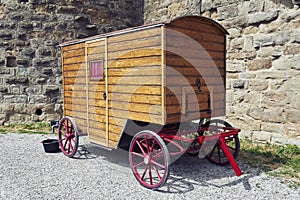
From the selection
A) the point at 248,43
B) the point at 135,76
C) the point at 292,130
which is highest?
the point at 248,43

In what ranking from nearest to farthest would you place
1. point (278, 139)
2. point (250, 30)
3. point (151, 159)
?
point (151, 159) < point (278, 139) < point (250, 30)

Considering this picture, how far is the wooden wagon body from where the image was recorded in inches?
173

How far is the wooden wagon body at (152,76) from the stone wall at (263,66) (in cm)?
189

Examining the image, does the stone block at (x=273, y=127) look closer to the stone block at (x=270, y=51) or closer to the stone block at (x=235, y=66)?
the stone block at (x=235, y=66)

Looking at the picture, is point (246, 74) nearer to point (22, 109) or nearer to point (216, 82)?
point (216, 82)

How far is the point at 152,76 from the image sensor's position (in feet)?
14.7

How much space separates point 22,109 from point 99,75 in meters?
4.75

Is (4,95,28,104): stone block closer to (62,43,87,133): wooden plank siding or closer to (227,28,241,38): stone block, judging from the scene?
(62,43,87,133): wooden plank siding

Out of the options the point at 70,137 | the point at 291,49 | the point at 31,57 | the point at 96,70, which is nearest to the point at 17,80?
the point at 31,57

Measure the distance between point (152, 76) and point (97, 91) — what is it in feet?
5.08

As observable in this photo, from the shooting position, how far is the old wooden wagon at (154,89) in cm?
440

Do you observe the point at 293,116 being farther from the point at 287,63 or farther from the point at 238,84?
the point at 238,84

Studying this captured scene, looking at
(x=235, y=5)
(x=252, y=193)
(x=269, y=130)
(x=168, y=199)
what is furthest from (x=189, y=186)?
(x=235, y=5)

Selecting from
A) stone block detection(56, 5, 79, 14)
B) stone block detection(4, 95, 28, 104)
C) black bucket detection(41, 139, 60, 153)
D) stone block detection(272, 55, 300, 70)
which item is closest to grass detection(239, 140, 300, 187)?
stone block detection(272, 55, 300, 70)
